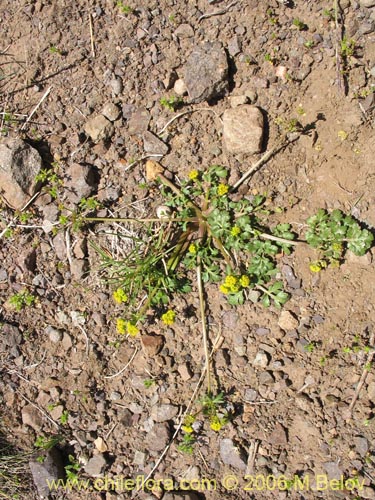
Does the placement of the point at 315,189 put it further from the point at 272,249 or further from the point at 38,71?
the point at 38,71

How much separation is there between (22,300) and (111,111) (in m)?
2.03

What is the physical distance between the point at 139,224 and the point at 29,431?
231 centimetres

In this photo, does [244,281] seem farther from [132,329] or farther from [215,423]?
[215,423]

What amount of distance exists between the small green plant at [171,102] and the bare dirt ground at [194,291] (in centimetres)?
7

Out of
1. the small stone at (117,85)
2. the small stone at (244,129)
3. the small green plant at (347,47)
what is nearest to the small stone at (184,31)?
the small stone at (117,85)

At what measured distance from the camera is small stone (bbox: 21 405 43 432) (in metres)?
4.46

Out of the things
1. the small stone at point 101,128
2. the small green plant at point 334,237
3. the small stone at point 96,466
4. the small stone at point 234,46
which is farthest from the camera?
the small stone at point 101,128

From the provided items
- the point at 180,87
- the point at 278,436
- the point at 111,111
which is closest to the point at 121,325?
the point at 278,436

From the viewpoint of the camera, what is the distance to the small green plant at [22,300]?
176 inches

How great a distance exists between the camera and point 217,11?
420 centimetres

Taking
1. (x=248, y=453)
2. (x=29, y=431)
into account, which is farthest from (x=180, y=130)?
(x=29, y=431)

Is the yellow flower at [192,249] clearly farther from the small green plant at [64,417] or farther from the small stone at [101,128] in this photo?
the small green plant at [64,417]

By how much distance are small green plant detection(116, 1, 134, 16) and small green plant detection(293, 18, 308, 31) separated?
5.02 feet

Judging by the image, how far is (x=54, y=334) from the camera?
14.5 feet
